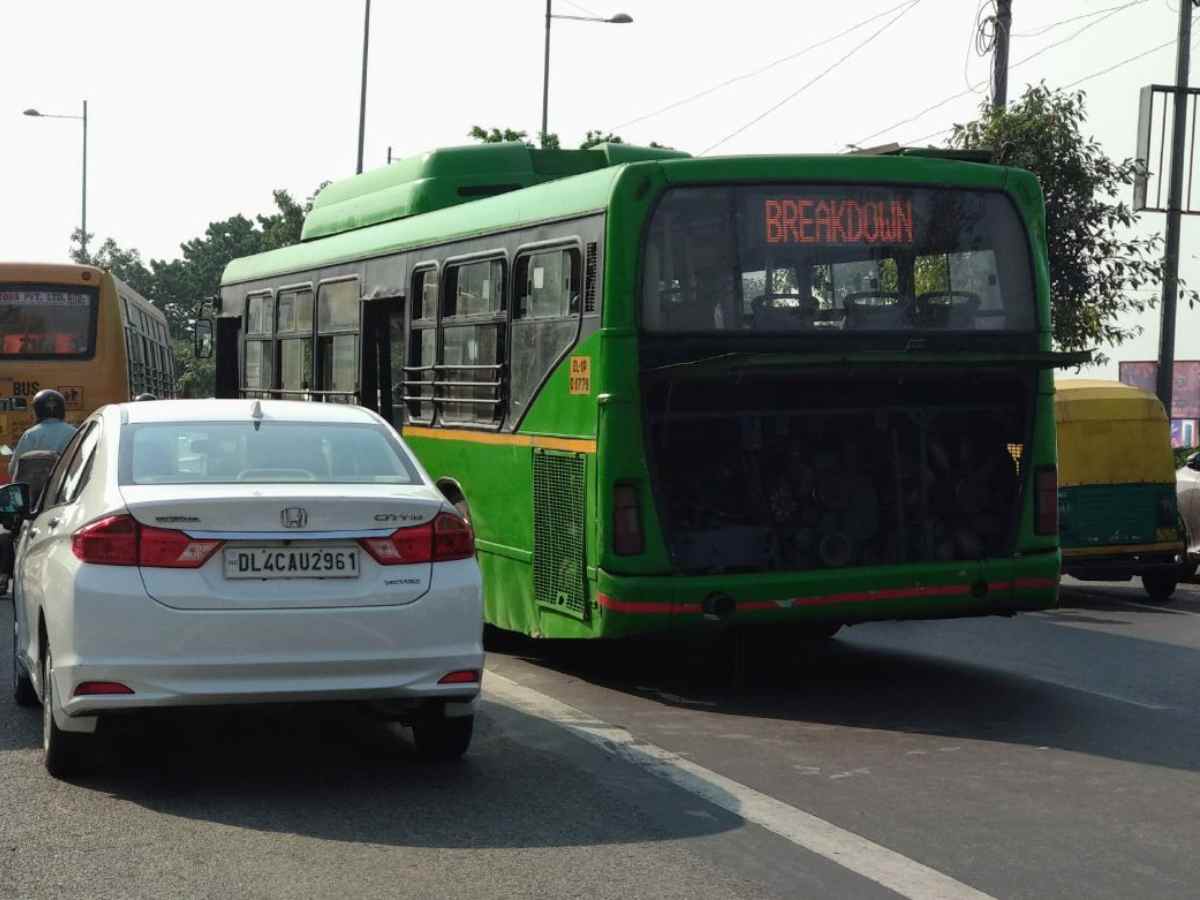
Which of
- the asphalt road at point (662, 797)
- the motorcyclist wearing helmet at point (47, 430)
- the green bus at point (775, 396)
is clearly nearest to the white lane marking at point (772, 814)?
the asphalt road at point (662, 797)

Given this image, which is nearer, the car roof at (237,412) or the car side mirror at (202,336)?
the car roof at (237,412)

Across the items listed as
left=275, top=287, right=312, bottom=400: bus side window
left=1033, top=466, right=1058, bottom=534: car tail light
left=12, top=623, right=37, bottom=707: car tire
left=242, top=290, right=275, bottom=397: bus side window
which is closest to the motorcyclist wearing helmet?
left=275, top=287, right=312, bottom=400: bus side window

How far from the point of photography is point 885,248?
10812 millimetres

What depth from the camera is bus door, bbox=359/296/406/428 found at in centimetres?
1391

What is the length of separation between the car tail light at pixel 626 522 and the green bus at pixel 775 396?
0.01m

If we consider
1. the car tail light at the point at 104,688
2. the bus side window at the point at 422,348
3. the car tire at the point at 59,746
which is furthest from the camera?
the bus side window at the point at 422,348

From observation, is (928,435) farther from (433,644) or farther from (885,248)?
(433,644)

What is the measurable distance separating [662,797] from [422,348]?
6.29 metres

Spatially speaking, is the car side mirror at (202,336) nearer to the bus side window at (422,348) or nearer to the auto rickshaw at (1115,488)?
the bus side window at (422,348)

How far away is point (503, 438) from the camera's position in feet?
38.6

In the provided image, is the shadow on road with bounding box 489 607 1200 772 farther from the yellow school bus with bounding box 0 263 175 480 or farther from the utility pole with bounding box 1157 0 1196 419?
the yellow school bus with bounding box 0 263 175 480

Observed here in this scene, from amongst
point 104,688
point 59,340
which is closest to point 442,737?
point 104,688

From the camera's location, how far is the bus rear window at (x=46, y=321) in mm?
24625

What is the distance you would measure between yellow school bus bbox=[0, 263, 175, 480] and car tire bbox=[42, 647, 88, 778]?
16.9 metres
